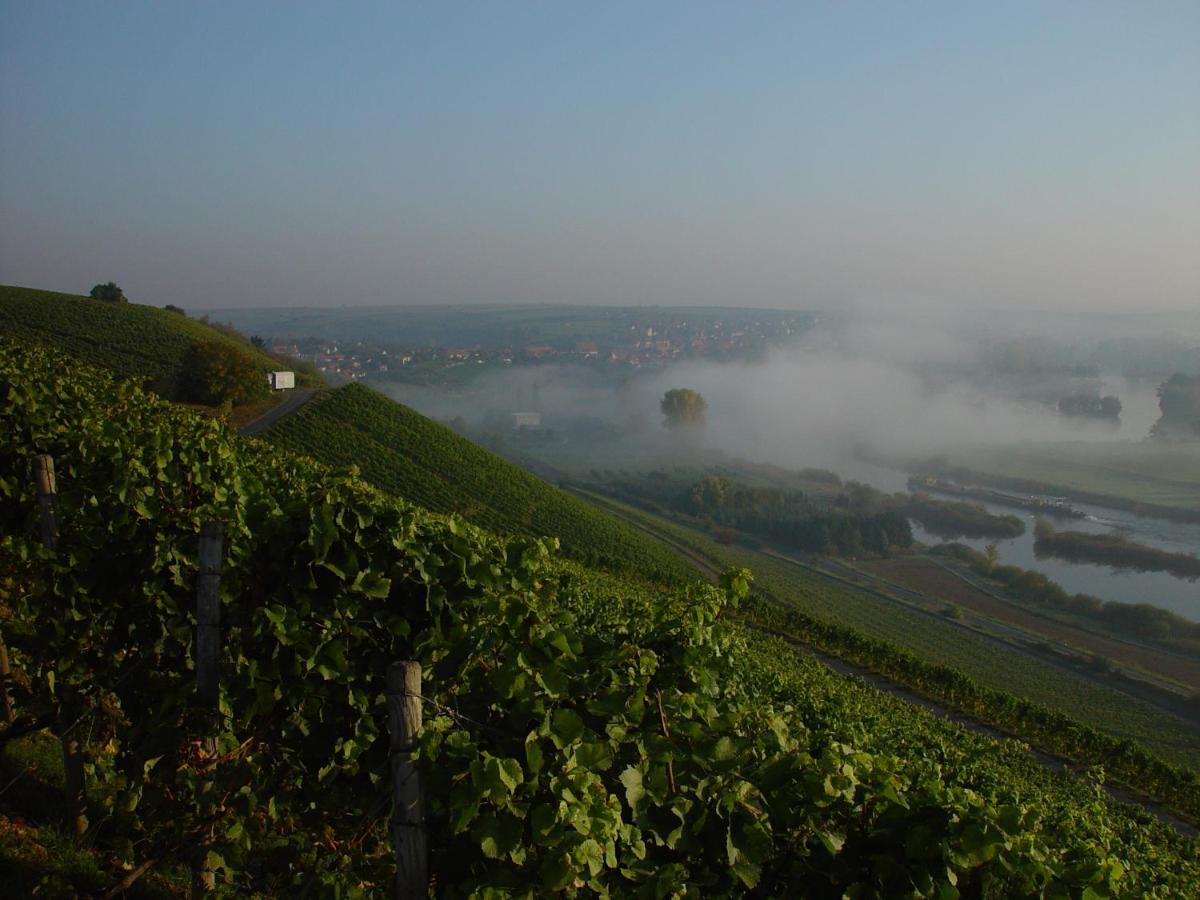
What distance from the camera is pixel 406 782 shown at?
2500 mm

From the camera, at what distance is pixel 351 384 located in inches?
2301

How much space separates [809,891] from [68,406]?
735cm

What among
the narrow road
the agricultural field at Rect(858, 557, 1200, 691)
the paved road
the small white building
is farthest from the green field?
the small white building

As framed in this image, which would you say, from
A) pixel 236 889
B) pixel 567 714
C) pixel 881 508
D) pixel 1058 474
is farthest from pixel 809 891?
pixel 1058 474

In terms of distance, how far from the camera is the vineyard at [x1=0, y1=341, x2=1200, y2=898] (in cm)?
245

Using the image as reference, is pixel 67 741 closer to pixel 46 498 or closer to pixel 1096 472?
pixel 46 498

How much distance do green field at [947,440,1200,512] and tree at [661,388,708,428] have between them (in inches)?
1680

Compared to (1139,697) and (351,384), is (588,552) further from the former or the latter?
(1139,697)

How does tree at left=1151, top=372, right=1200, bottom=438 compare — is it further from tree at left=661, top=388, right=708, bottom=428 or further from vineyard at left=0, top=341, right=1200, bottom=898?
vineyard at left=0, top=341, right=1200, bottom=898

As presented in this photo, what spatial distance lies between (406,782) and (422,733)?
0.16 m

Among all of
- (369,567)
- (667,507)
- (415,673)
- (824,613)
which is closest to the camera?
(415,673)

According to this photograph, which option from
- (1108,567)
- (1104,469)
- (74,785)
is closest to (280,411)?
(74,785)

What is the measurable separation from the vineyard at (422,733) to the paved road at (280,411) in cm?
4369

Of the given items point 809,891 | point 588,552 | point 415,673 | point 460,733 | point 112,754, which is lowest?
point 588,552
